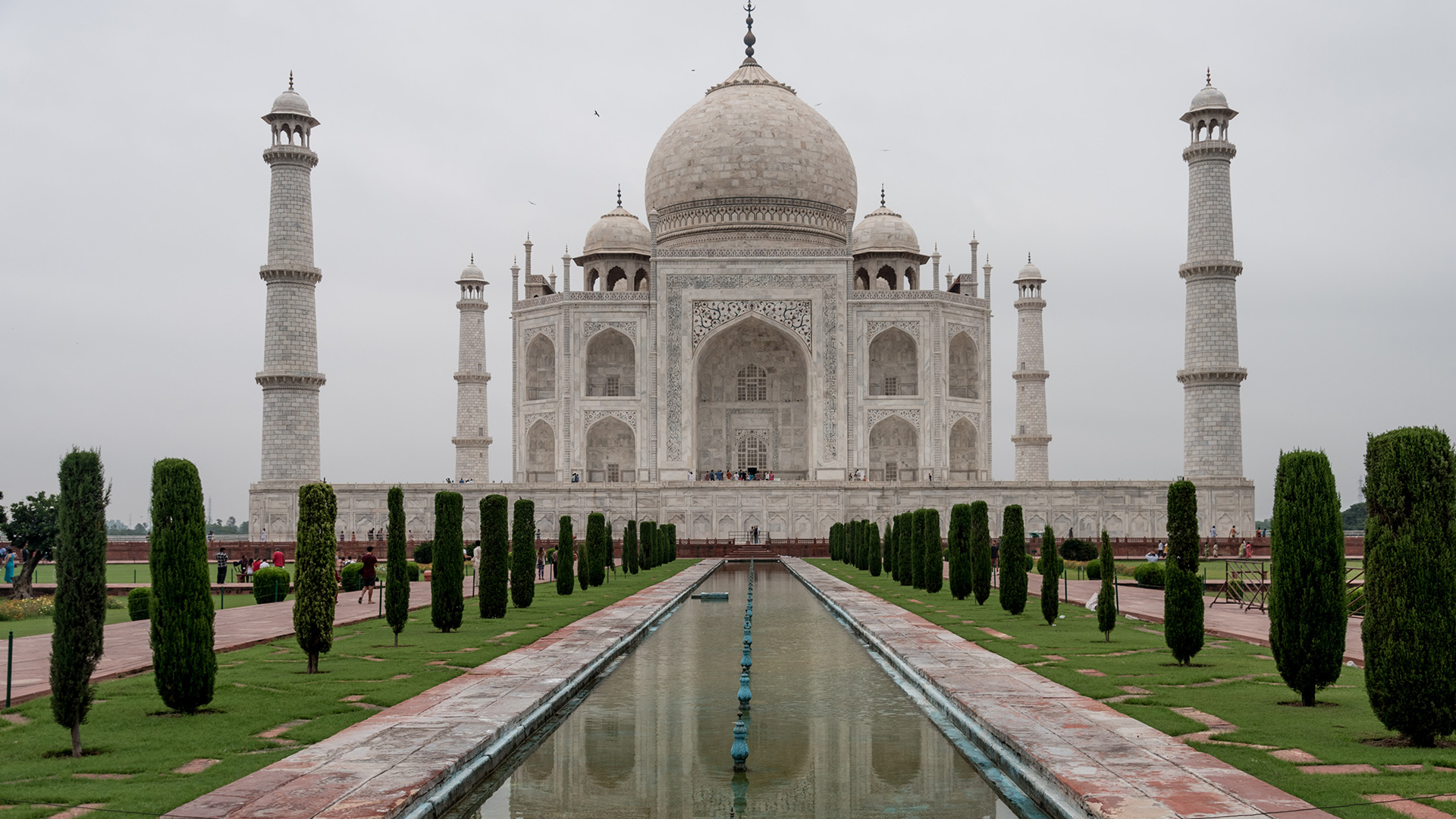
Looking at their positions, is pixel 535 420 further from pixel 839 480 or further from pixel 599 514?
pixel 599 514

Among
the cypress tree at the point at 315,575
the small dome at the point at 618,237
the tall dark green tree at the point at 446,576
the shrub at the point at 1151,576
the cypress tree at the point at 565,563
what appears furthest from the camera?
the small dome at the point at 618,237

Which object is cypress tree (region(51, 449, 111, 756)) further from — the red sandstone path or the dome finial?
the dome finial

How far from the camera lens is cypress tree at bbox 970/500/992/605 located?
A: 14070 millimetres

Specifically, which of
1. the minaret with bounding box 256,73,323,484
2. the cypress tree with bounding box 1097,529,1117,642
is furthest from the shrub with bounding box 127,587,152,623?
the minaret with bounding box 256,73,323,484

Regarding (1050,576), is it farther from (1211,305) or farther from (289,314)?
(289,314)

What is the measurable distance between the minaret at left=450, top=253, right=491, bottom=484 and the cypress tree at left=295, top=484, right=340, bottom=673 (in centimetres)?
2619

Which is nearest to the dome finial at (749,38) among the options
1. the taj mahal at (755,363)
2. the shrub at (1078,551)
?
the taj mahal at (755,363)

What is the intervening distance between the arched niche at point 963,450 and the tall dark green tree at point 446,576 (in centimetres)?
2416

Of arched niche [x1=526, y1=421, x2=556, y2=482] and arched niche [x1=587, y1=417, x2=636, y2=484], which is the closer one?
arched niche [x1=587, y1=417, x2=636, y2=484]

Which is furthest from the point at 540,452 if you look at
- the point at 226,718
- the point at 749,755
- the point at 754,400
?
the point at 749,755

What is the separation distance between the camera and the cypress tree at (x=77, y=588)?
5871mm

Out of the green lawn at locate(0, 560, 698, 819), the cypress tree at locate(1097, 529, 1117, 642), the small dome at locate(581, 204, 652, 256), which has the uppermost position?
the small dome at locate(581, 204, 652, 256)

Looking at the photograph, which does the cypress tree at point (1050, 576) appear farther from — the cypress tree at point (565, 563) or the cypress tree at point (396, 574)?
the cypress tree at point (565, 563)

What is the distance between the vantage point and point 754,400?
35.2m
